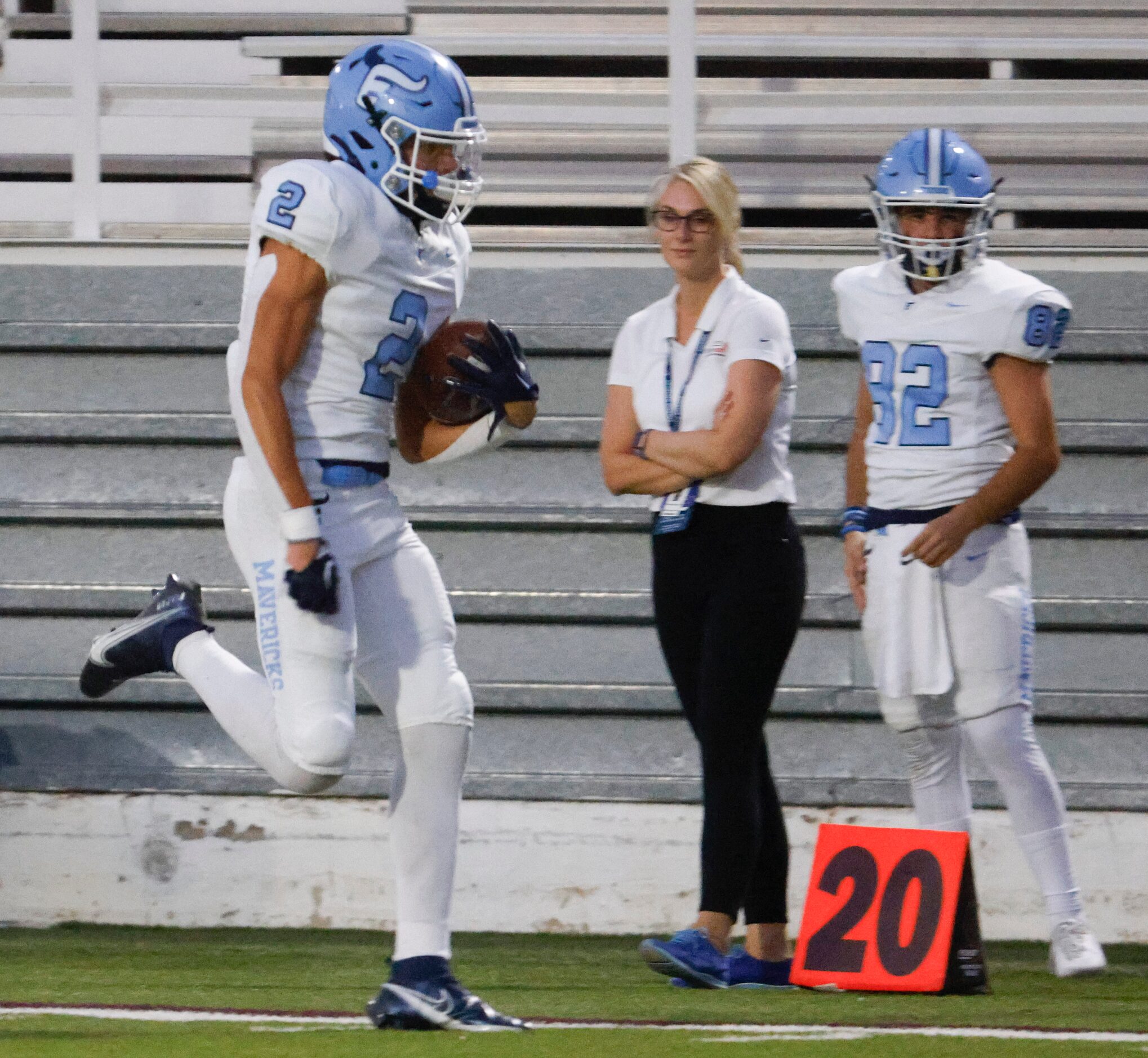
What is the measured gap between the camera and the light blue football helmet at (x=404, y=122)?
10.4 ft

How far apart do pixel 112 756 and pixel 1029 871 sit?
2.18 meters

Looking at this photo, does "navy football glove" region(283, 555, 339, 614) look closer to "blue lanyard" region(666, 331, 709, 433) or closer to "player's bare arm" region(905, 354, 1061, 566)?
"blue lanyard" region(666, 331, 709, 433)

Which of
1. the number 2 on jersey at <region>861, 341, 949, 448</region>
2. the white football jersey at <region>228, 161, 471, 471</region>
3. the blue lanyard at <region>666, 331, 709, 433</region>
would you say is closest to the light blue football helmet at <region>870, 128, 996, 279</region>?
the number 2 on jersey at <region>861, 341, 949, 448</region>

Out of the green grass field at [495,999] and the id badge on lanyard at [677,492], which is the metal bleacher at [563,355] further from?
the id badge on lanyard at [677,492]

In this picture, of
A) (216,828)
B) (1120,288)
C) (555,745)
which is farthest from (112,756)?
(1120,288)

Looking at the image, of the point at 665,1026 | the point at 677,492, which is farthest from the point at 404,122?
the point at 665,1026

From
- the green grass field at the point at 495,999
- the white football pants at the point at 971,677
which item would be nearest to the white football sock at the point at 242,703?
the green grass field at the point at 495,999

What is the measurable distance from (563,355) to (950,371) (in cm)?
170

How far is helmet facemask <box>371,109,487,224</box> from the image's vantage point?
3.18 meters

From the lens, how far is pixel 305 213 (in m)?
3.05

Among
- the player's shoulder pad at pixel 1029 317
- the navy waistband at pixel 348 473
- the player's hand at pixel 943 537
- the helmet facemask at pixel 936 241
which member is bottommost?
the player's hand at pixel 943 537

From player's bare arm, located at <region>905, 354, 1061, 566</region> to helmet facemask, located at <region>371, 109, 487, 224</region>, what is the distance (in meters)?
1.06

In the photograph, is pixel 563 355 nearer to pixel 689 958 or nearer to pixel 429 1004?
pixel 689 958

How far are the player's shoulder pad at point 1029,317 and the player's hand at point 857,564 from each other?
1.50 feet
